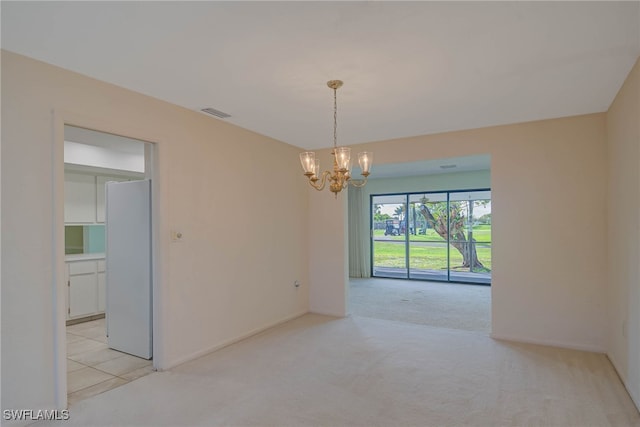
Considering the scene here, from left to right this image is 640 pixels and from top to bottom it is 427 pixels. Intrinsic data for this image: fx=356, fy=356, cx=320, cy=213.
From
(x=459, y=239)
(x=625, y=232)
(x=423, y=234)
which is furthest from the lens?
(x=423, y=234)

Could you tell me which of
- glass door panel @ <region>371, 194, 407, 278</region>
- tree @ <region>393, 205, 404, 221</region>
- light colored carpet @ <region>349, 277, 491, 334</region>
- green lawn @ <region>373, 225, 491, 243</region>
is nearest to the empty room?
light colored carpet @ <region>349, 277, 491, 334</region>

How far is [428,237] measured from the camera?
848 centimetres

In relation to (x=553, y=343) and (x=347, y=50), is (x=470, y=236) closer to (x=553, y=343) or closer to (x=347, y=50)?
(x=553, y=343)

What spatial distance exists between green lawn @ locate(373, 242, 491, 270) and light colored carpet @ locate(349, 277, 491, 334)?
1.83 feet

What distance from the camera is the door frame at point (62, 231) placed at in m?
2.58

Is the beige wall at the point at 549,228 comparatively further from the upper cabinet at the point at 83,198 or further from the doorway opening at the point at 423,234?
the upper cabinet at the point at 83,198

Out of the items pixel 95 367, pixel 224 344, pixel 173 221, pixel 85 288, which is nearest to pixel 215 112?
pixel 173 221

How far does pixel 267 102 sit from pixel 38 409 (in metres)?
2.98

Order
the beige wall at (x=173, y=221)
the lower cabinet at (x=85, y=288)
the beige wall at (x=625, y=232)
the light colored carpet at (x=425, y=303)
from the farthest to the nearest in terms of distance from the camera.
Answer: the light colored carpet at (x=425, y=303) < the lower cabinet at (x=85, y=288) < the beige wall at (x=625, y=232) < the beige wall at (x=173, y=221)

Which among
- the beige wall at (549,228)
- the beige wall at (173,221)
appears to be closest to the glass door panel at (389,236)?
the beige wall at (173,221)

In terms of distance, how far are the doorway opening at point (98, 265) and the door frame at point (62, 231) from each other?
8.5 inches

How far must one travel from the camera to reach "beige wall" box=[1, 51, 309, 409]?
2.40 meters

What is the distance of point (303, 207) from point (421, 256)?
13.9 ft

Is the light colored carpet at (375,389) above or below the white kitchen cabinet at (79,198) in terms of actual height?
below
